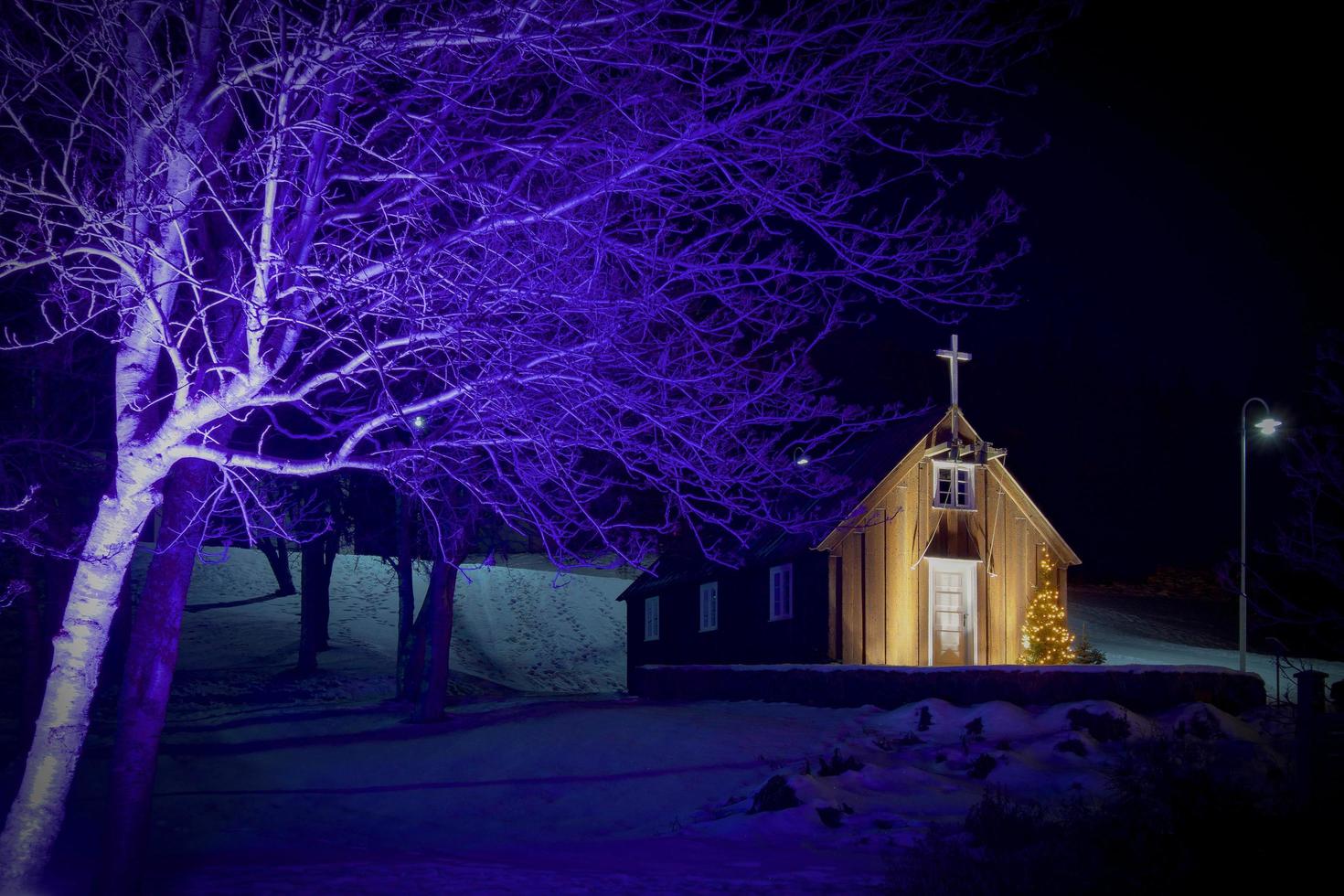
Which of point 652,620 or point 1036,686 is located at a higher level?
point 1036,686

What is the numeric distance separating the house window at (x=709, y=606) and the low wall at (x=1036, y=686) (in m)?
8.62

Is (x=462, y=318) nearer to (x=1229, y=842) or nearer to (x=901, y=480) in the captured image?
(x=1229, y=842)

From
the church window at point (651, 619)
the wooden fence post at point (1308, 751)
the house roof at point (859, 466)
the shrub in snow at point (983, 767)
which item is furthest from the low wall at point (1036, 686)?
the church window at point (651, 619)

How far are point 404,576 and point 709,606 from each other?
27.2 feet

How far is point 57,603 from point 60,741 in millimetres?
9897

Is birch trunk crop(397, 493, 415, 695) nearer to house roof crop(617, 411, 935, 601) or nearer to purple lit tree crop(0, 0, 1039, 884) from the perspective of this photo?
house roof crop(617, 411, 935, 601)

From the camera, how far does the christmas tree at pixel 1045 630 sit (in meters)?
25.0

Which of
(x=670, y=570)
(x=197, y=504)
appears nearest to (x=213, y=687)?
(x=670, y=570)

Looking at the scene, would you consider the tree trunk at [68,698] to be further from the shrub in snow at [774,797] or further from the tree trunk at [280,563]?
the tree trunk at [280,563]

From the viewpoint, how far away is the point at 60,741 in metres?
8.32

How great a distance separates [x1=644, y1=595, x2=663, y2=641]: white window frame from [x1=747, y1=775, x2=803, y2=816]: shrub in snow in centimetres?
2155

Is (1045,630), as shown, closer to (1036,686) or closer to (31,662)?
(1036,686)

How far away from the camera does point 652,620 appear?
35.6m

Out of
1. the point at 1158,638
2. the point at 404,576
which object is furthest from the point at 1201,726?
the point at 1158,638
